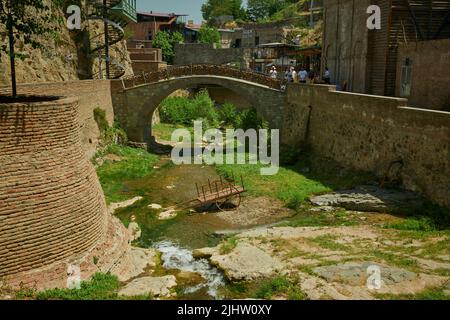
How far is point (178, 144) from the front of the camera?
34719 mm

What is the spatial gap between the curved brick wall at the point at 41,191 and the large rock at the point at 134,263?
3.48 feet

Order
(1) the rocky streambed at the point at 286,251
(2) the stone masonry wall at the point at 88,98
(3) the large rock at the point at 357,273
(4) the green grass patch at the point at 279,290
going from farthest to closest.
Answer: (2) the stone masonry wall at the point at 88,98, (1) the rocky streambed at the point at 286,251, (3) the large rock at the point at 357,273, (4) the green grass patch at the point at 279,290

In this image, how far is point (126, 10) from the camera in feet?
107

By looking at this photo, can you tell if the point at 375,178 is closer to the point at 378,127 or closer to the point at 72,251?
the point at 378,127

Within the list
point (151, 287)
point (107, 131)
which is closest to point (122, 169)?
point (107, 131)

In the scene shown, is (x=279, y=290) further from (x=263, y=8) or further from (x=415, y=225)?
(x=263, y=8)

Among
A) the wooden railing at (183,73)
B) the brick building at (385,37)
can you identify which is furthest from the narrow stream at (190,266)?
the wooden railing at (183,73)

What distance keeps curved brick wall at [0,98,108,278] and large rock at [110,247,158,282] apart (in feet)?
3.48

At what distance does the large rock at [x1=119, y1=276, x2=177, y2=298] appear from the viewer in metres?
11.9

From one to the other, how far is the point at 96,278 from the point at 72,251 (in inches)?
35.9

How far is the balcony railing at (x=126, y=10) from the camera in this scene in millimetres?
31502

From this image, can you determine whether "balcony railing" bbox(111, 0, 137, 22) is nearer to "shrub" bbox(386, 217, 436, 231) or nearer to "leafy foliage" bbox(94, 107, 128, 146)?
"leafy foliage" bbox(94, 107, 128, 146)

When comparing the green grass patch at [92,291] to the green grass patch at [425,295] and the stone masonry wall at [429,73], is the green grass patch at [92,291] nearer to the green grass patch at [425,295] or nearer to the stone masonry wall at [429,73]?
the green grass patch at [425,295]

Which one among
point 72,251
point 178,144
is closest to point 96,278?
point 72,251
